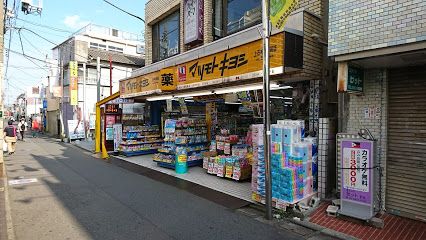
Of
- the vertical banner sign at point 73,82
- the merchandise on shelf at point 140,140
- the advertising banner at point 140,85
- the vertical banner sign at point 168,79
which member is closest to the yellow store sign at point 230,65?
the vertical banner sign at point 168,79

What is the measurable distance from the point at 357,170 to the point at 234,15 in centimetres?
785

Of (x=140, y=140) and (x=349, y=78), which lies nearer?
(x=349, y=78)

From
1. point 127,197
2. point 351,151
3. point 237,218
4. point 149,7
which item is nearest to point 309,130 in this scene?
point 351,151

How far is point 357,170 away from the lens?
617 centimetres

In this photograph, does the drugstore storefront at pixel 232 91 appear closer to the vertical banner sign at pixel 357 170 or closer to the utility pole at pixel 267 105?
the utility pole at pixel 267 105

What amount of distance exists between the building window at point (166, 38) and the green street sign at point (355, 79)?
10.0 m

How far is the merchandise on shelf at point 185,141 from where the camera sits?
1202cm

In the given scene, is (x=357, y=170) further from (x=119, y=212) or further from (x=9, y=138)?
(x=9, y=138)

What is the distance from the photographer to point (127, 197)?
8188 mm

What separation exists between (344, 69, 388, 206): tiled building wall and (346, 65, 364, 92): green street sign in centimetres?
20

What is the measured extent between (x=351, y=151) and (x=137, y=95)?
37.2ft

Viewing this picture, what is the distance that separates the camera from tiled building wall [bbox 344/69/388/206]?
21.4 ft

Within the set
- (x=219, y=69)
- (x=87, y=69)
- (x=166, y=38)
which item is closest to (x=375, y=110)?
(x=219, y=69)

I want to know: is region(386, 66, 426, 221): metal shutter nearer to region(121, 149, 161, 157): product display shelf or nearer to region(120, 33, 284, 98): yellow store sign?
region(120, 33, 284, 98): yellow store sign
